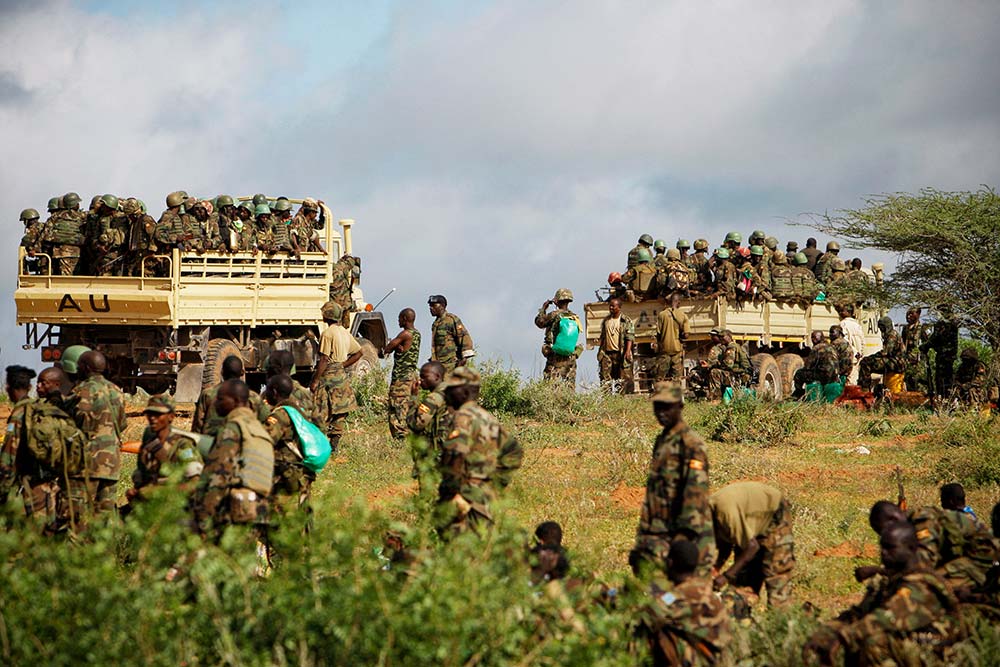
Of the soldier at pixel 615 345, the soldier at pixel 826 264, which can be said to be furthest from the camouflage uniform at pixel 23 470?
the soldier at pixel 826 264

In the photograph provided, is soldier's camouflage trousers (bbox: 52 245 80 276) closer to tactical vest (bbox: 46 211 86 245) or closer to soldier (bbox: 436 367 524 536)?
tactical vest (bbox: 46 211 86 245)

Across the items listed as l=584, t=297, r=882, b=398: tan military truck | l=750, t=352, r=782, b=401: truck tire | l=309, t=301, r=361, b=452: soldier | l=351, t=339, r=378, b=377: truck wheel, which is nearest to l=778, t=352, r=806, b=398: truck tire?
l=584, t=297, r=882, b=398: tan military truck

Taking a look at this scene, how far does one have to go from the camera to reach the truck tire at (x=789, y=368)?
19312 mm

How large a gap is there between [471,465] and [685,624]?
64.9 inches

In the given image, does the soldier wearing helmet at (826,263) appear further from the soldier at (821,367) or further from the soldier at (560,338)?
the soldier at (560,338)

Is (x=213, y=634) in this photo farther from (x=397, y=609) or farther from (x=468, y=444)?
(x=468, y=444)

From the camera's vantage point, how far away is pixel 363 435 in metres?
13.5

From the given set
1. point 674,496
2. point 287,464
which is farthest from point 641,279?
point 674,496

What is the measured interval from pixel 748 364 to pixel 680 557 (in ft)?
39.0

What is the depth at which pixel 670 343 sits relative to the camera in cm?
1744

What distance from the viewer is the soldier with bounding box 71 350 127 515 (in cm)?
822

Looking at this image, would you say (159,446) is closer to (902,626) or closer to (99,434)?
(99,434)

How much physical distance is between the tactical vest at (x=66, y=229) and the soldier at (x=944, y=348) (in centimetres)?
1119

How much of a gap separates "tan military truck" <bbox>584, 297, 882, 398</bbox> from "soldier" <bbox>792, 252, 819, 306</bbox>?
0.14 m
